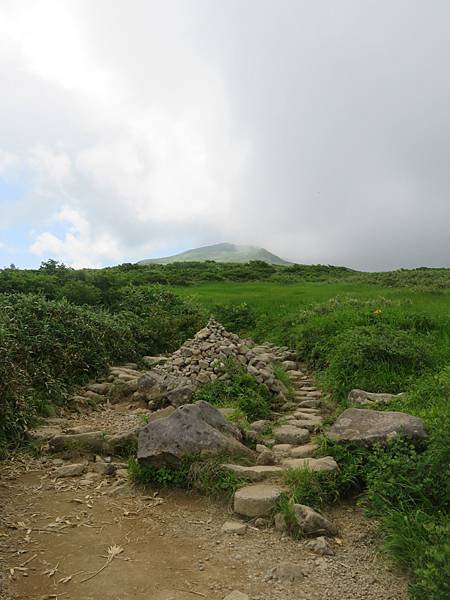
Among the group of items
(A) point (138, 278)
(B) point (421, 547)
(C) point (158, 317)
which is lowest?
(B) point (421, 547)

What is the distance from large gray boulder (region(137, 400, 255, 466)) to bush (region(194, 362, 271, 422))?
167 cm

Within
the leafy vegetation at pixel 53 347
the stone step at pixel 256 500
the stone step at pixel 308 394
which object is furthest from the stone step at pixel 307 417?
Answer: the leafy vegetation at pixel 53 347

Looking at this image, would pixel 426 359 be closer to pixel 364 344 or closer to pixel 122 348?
pixel 364 344

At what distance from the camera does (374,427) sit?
588 centimetres

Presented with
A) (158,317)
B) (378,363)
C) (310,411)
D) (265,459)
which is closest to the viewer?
(265,459)

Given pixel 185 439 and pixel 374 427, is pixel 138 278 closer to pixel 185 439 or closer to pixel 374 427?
pixel 185 439

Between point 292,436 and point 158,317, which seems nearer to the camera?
point 292,436

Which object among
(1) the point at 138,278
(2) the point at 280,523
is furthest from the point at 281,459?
(1) the point at 138,278

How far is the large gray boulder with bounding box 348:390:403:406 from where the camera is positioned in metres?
7.67

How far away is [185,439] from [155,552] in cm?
162

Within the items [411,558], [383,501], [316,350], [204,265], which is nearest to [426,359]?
[316,350]

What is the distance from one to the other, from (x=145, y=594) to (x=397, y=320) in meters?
10.7

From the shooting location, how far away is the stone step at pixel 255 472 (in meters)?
5.61

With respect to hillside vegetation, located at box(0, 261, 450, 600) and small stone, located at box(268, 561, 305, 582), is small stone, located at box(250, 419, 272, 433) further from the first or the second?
small stone, located at box(268, 561, 305, 582)
